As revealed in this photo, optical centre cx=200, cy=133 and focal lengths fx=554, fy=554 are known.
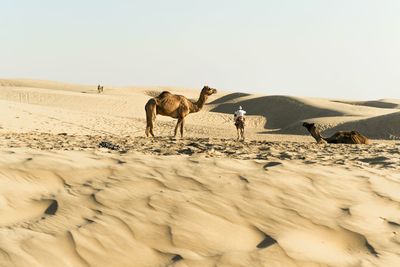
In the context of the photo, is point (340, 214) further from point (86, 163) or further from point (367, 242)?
point (86, 163)

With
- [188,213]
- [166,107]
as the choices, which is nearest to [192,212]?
[188,213]

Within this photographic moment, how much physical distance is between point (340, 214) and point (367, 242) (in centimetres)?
57

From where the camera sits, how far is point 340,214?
4867 mm

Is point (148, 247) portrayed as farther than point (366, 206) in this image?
No

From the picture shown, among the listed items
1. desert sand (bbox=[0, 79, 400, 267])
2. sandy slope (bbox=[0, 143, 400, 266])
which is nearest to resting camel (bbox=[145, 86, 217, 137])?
desert sand (bbox=[0, 79, 400, 267])

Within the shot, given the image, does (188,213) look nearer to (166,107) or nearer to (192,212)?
(192,212)

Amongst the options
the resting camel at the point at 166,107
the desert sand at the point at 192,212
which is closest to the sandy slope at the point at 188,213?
the desert sand at the point at 192,212

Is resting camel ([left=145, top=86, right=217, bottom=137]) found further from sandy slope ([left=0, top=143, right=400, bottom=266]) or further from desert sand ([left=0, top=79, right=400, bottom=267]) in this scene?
sandy slope ([left=0, top=143, right=400, bottom=266])

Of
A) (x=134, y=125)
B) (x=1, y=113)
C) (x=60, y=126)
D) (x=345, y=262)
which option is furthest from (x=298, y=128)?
(x=345, y=262)

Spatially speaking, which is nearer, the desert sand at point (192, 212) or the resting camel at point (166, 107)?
the desert sand at point (192, 212)

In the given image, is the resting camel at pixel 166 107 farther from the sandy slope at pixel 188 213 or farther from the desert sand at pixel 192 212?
the sandy slope at pixel 188 213

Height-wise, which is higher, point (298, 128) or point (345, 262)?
point (345, 262)

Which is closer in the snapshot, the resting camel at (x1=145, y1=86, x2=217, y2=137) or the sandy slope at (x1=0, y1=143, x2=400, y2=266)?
the sandy slope at (x1=0, y1=143, x2=400, y2=266)

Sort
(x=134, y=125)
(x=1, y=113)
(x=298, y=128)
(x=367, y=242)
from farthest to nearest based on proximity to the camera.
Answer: (x=298, y=128) < (x=134, y=125) < (x=1, y=113) < (x=367, y=242)
